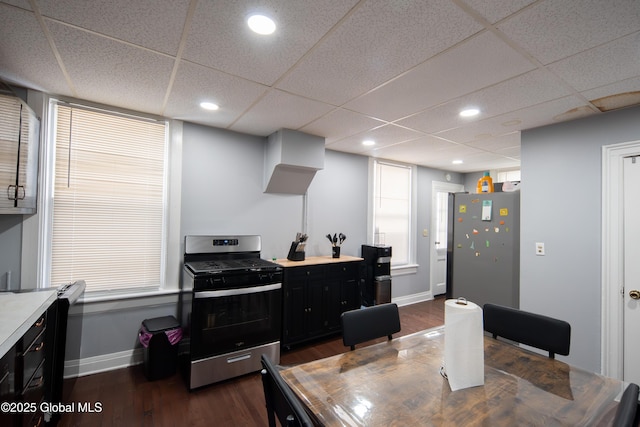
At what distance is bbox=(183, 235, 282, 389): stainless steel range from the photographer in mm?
2422

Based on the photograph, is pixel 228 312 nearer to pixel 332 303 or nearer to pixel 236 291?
pixel 236 291

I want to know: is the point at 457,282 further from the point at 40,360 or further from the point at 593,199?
the point at 40,360

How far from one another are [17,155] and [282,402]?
96.8 inches

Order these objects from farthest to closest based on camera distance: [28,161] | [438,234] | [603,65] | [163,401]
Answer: [438,234] < [163,401] < [28,161] < [603,65]

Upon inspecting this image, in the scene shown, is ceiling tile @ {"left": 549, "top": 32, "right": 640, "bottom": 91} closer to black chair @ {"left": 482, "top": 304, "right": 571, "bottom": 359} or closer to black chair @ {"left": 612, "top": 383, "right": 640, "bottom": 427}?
black chair @ {"left": 482, "top": 304, "right": 571, "bottom": 359}

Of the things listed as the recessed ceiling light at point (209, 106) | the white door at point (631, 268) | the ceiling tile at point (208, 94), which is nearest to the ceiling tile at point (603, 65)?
the white door at point (631, 268)

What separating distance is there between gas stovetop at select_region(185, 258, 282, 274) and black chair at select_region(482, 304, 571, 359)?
1833mm

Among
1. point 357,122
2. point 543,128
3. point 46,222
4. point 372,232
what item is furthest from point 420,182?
point 46,222

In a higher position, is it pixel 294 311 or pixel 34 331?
pixel 34 331

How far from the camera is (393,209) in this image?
15.9ft

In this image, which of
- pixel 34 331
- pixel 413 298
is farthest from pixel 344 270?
pixel 34 331

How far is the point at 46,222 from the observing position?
243 centimetres

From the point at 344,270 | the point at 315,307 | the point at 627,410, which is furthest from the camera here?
the point at 344,270

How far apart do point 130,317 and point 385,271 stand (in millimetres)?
3125
